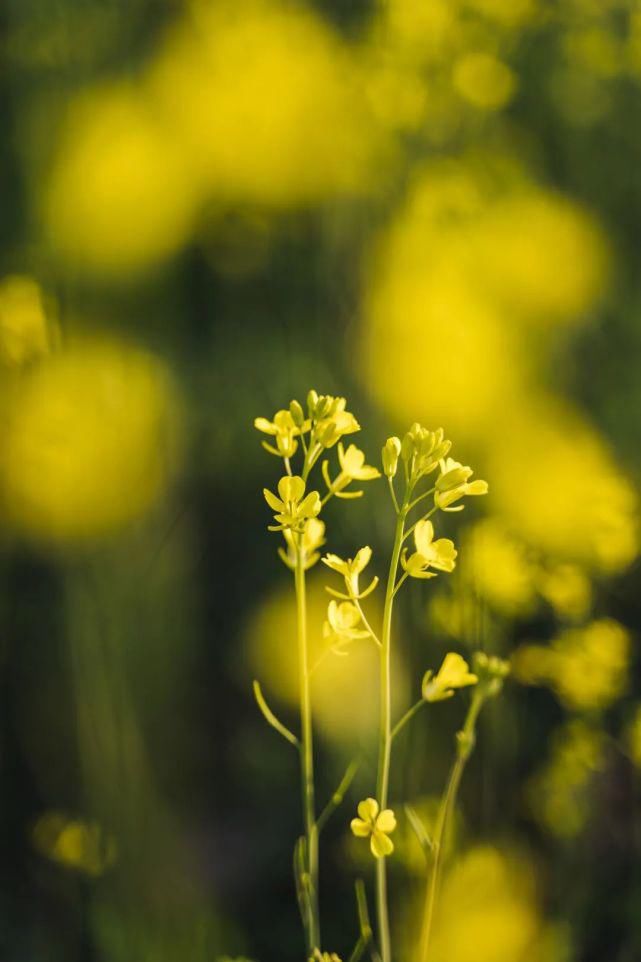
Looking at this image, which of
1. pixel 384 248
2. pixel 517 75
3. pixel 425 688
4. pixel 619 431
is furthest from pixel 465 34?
pixel 425 688

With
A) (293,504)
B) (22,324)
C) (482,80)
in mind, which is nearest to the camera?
(293,504)

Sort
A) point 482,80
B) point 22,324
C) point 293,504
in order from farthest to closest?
point 482,80 < point 22,324 < point 293,504

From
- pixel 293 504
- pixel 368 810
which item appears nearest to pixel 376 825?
pixel 368 810

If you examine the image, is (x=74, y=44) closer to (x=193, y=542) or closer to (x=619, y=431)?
(x=193, y=542)

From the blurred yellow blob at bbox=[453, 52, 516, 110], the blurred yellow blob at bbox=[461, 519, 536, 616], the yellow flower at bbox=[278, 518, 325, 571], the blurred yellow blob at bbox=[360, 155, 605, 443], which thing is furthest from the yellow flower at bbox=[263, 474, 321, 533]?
the blurred yellow blob at bbox=[453, 52, 516, 110]

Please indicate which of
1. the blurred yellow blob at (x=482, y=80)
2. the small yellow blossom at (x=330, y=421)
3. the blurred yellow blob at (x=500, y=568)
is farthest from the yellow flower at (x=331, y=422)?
the blurred yellow blob at (x=482, y=80)

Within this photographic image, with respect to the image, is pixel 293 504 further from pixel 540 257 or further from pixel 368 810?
pixel 540 257

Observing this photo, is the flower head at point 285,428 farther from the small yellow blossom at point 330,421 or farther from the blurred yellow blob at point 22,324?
the blurred yellow blob at point 22,324
